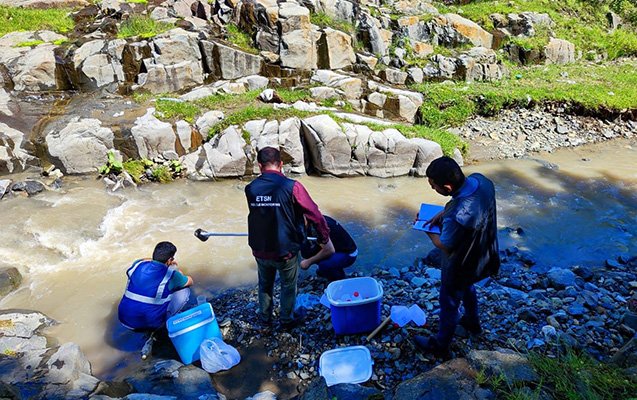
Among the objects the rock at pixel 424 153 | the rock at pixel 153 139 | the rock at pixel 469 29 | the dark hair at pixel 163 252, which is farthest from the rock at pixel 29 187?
the rock at pixel 469 29

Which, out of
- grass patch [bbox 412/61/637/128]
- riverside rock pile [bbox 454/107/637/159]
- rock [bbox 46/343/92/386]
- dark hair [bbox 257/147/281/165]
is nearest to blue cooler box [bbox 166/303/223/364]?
rock [bbox 46/343/92/386]

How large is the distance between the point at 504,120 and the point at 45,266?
44.0ft

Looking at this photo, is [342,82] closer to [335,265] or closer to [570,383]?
[335,265]

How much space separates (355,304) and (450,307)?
0.96 m

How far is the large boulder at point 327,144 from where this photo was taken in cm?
1052

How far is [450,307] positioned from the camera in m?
3.86

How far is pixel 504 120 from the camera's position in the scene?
13.8m

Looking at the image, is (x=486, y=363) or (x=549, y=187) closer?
(x=486, y=363)

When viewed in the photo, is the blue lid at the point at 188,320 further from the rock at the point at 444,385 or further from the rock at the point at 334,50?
the rock at the point at 334,50

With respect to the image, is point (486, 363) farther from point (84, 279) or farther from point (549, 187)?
point (549, 187)

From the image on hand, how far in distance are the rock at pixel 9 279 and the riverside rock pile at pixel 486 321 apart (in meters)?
3.38

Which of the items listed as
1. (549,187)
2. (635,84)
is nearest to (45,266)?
(549,187)

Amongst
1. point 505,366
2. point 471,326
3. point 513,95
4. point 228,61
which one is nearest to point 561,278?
point 471,326

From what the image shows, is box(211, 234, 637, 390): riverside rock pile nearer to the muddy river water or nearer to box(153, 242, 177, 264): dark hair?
the muddy river water
